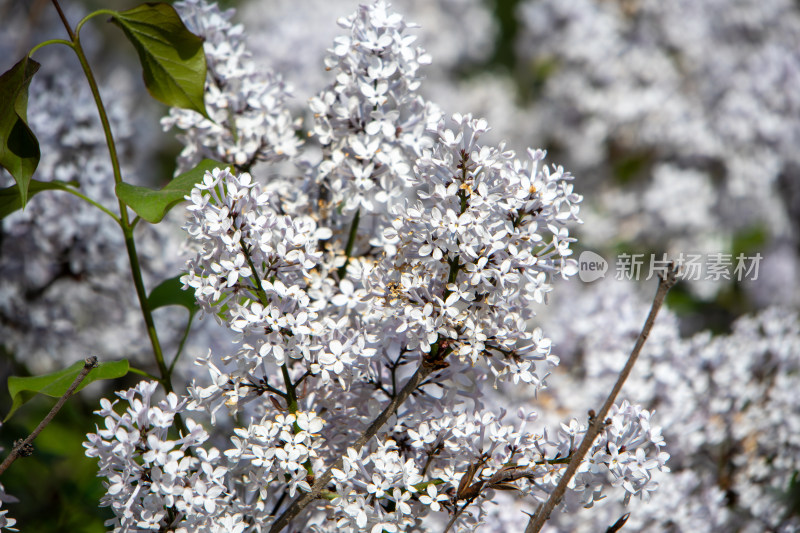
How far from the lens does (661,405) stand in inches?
46.7

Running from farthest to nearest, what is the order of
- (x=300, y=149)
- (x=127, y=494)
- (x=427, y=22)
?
(x=427, y=22) → (x=300, y=149) → (x=127, y=494)

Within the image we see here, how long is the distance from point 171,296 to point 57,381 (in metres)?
0.17

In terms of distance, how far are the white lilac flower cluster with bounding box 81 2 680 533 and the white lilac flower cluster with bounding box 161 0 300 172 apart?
0.16m

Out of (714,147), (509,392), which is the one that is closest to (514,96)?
(714,147)

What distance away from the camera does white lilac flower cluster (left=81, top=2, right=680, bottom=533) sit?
606mm

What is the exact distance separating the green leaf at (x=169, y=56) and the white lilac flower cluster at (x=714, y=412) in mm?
767

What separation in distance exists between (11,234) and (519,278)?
0.97 meters

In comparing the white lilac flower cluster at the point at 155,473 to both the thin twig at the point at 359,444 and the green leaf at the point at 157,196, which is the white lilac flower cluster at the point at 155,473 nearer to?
the thin twig at the point at 359,444

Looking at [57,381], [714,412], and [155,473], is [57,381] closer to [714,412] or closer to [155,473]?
[155,473]

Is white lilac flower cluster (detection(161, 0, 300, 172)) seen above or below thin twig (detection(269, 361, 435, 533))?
above

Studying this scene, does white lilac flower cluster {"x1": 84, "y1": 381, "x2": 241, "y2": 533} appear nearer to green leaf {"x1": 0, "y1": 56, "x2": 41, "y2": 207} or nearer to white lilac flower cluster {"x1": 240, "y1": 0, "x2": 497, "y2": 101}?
green leaf {"x1": 0, "y1": 56, "x2": 41, "y2": 207}

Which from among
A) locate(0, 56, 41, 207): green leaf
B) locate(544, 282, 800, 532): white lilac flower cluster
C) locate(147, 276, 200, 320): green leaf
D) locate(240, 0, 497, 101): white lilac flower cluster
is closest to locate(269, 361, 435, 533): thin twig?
locate(147, 276, 200, 320): green leaf

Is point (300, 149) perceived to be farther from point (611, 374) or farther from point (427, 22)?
point (427, 22)

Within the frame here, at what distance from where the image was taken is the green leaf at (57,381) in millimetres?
634
